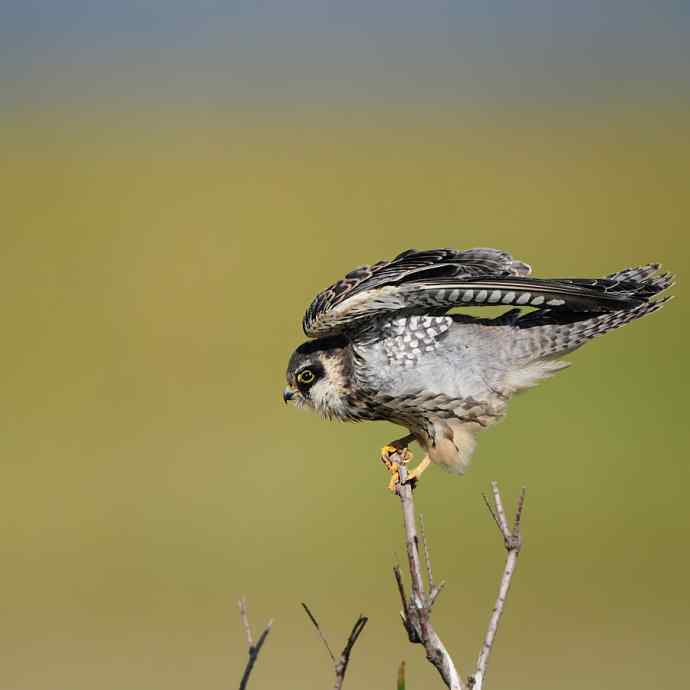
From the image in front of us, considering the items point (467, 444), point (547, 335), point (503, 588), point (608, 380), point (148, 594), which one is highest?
point (608, 380)

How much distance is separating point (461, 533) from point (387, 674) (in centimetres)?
490

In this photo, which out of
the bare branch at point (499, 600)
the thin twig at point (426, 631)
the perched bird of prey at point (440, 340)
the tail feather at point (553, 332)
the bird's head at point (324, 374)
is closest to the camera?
the bare branch at point (499, 600)

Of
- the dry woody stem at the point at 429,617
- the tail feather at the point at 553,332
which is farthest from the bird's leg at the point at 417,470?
the dry woody stem at the point at 429,617

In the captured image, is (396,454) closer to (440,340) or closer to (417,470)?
(417,470)

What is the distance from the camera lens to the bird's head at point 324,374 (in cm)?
629

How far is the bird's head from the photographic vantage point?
20.6 ft

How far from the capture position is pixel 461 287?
5477 mm

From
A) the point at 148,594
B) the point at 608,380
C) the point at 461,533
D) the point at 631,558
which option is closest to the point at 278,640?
the point at 148,594

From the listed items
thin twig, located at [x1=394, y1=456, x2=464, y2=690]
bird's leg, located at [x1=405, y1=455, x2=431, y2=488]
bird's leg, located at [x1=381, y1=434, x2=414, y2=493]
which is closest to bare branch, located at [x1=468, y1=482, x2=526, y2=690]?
thin twig, located at [x1=394, y1=456, x2=464, y2=690]

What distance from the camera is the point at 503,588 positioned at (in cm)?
383

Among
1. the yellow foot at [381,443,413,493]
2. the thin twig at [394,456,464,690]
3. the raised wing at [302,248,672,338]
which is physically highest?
the raised wing at [302,248,672,338]

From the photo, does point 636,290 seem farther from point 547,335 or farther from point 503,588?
point 503,588

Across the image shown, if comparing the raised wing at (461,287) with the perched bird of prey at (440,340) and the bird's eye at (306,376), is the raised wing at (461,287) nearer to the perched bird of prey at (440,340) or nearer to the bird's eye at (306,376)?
the perched bird of prey at (440,340)

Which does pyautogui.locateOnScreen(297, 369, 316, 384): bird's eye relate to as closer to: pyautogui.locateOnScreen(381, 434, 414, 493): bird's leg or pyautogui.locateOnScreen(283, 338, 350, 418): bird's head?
pyautogui.locateOnScreen(283, 338, 350, 418): bird's head
